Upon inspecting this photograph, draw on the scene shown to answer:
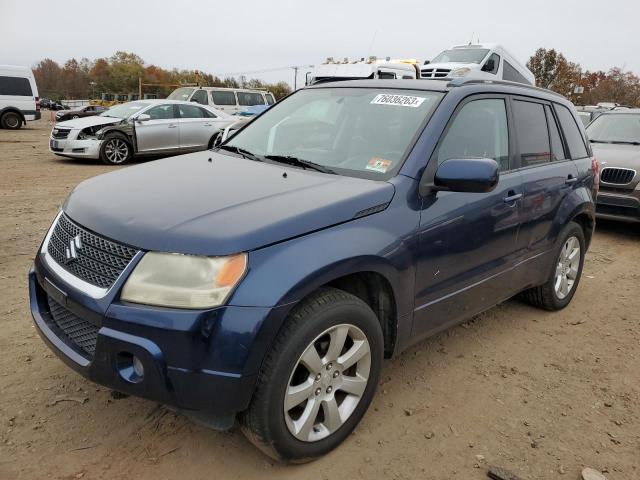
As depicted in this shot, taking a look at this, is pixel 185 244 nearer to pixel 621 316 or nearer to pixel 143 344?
pixel 143 344

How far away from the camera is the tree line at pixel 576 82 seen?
43.5 meters

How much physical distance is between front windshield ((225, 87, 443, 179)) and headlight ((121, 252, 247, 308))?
1056mm

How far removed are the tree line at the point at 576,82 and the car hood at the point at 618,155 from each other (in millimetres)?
34654

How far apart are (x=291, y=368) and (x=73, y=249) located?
45.1 inches

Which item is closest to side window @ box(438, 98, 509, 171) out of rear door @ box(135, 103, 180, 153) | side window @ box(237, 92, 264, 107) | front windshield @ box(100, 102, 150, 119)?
rear door @ box(135, 103, 180, 153)

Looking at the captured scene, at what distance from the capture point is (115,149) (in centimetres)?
1192

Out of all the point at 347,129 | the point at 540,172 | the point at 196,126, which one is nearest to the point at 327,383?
the point at 347,129

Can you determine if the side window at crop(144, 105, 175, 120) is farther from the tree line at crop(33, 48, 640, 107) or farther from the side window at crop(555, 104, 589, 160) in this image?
the tree line at crop(33, 48, 640, 107)

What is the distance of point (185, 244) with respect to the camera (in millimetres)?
2070

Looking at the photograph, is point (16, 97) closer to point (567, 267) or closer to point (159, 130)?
point (159, 130)

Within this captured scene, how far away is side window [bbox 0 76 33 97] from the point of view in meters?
20.3

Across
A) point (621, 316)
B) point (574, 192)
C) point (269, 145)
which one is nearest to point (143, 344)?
point (269, 145)

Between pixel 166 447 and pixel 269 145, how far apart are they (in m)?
1.89

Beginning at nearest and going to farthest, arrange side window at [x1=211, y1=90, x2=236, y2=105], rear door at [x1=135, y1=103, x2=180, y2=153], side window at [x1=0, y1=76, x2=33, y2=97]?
rear door at [x1=135, y1=103, x2=180, y2=153], side window at [x1=211, y1=90, x2=236, y2=105], side window at [x1=0, y1=76, x2=33, y2=97]
